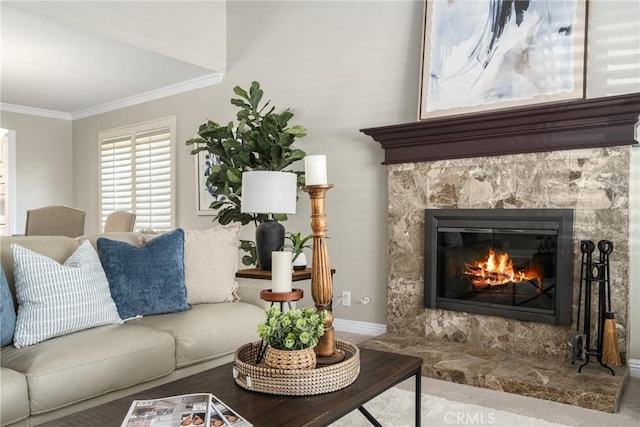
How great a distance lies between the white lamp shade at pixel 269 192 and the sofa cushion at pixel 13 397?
4.53ft

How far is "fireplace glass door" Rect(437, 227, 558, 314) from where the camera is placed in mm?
3104

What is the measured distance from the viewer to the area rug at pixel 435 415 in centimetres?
222

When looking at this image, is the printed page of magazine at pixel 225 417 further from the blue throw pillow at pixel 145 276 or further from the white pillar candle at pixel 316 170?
the blue throw pillow at pixel 145 276

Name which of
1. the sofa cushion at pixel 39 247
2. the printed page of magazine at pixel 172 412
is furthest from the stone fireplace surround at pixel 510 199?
the sofa cushion at pixel 39 247

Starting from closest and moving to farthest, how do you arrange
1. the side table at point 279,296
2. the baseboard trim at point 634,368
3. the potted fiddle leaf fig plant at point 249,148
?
the side table at point 279,296, the baseboard trim at point 634,368, the potted fiddle leaf fig plant at point 249,148

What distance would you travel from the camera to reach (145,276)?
246 cm

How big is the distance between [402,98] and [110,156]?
13.7 ft

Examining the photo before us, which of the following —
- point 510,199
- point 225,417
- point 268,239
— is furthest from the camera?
point 510,199

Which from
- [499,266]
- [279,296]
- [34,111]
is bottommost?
[499,266]

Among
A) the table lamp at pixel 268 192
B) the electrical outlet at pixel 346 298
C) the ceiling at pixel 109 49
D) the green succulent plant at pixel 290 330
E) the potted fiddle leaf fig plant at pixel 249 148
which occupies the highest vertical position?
the ceiling at pixel 109 49

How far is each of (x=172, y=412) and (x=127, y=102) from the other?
18.0ft

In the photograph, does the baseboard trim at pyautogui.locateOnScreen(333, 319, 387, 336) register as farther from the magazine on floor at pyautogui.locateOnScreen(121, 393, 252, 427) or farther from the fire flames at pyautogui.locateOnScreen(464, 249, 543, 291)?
the magazine on floor at pyautogui.locateOnScreen(121, 393, 252, 427)

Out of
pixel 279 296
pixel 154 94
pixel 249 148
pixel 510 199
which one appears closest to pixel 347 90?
pixel 249 148

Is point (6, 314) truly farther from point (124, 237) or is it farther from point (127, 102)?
point (127, 102)
